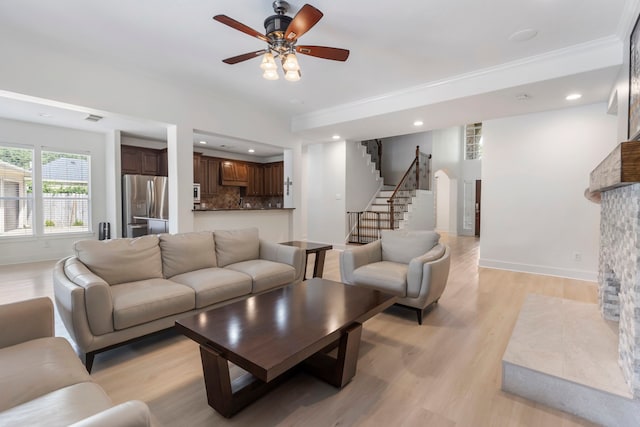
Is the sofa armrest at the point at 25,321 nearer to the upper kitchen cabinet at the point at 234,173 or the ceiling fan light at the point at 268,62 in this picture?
the ceiling fan light at the point at 268,62

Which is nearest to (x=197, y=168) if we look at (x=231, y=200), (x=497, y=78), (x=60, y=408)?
(x=231, y=200)

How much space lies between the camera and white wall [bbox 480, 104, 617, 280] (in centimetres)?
445

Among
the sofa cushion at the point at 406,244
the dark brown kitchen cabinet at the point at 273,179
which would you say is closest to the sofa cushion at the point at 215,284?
the sofa cushion at the point at 406,244

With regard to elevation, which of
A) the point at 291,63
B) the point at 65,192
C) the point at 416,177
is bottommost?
the point at 65,192

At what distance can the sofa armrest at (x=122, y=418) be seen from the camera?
0.82m

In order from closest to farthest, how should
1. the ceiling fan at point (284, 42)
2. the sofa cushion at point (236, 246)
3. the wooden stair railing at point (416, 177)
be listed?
the ceiling fan at point (284, 42), the sofa cushion at point (236, 246), the wooden stair railing at point (416, 177)

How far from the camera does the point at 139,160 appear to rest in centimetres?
675

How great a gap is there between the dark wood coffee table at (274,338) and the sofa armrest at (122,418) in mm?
549

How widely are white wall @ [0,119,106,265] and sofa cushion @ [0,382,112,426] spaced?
21.2 ft

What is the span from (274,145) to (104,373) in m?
4.46

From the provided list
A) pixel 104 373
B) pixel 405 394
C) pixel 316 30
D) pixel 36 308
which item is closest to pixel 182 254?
pixel 104 373

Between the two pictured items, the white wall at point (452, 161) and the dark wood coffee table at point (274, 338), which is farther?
the white wall at point (452, 161)

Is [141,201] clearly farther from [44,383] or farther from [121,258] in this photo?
[44,383]

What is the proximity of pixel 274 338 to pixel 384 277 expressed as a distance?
1.66 metres
